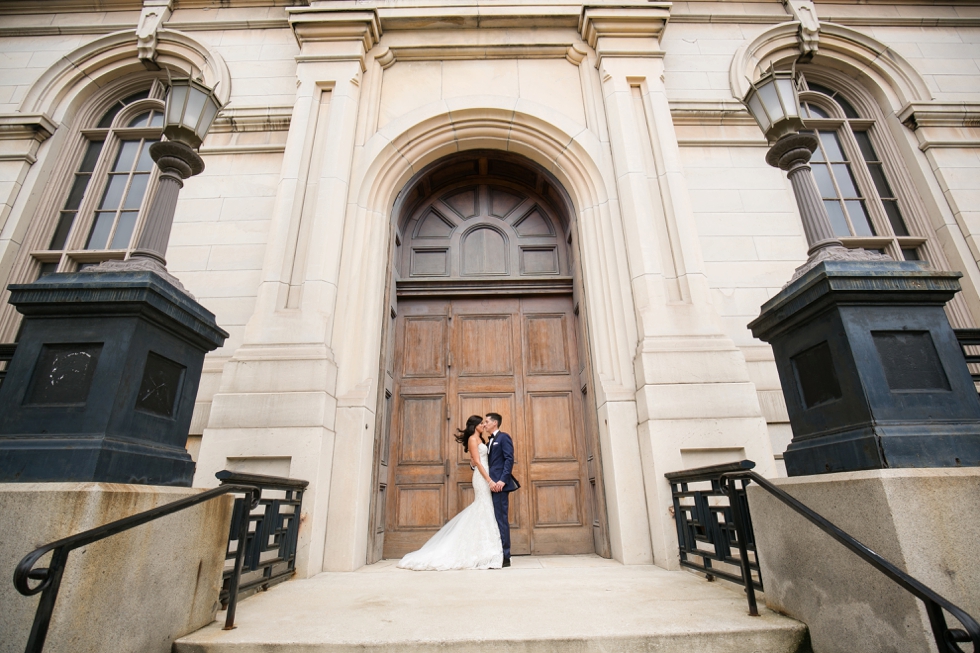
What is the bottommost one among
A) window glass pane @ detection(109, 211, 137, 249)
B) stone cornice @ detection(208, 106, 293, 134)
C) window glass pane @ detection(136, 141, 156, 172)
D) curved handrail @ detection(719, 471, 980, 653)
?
curved handrail @ detection(719, 471, 980, 653)

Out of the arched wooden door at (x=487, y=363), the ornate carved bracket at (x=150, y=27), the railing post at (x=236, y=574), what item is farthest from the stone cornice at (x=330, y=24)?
the railing post at (x=236, y=574)

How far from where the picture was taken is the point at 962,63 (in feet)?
27.9

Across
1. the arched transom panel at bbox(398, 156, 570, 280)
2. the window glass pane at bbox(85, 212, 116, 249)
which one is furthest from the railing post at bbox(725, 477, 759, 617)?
the window glass pane at bbox(85, 212, 116, 249)

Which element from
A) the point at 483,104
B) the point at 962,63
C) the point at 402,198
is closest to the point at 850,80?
the point at 962,63

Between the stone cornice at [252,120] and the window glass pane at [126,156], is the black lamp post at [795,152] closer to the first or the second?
the stone cornice at [252,120]

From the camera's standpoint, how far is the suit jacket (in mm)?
5535

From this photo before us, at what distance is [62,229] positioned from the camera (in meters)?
7.58

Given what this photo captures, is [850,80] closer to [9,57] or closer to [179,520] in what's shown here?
[179,520]

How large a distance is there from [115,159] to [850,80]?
1298 centimetres

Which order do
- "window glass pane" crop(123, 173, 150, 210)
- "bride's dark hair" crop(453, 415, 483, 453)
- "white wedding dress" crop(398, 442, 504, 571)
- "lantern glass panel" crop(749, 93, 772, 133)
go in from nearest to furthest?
"lantern glass panel" crop(749, 93, 772, 133) → "white wedding dress" crop(398, 442, 504, 571) → "bride's dark hair" crop(453, 415, 483, 453) → "window glass pane" crop(123, 173, 150, 210)

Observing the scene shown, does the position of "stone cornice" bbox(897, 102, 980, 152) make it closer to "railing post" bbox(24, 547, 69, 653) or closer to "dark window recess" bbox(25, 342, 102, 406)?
"dark window recess" bbox(25, 342, 102, 406)

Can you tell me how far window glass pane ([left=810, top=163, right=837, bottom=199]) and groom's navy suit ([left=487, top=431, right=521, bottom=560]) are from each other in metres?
6.63

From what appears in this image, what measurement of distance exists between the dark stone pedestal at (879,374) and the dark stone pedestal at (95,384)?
12.6 ft

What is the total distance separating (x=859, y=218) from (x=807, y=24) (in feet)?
12.0
